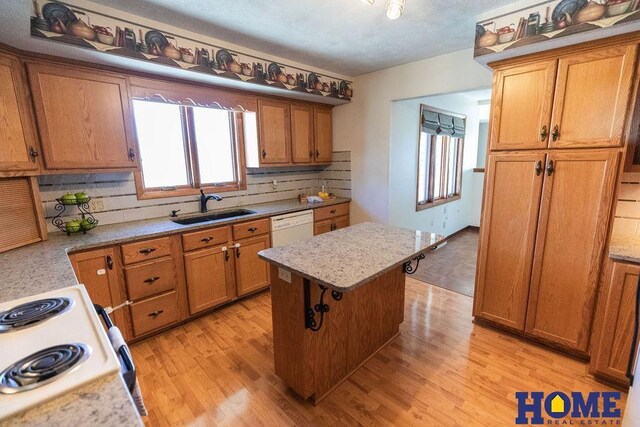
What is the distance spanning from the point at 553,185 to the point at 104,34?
3.15 metres

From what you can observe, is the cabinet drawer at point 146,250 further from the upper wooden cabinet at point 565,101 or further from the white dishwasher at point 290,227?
the upper wooden cabinet at point 565,101

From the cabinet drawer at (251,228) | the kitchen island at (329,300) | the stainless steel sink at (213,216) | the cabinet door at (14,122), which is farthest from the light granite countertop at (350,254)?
the cabinet door at (14,122)

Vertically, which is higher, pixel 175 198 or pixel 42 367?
pixel 175 198

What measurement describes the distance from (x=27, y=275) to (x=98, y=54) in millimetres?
1437

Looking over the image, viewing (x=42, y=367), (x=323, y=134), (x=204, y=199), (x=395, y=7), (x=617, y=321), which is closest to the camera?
(x=42, y=367)

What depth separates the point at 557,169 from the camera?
191 cm

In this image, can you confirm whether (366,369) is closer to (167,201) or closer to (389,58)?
(167,201)

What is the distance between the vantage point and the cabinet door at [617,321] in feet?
5.32

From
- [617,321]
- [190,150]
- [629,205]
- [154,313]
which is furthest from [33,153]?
[629,205]

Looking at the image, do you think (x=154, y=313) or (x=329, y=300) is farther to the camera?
(x=154, y=313)

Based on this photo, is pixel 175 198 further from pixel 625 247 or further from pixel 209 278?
pixel 625 247

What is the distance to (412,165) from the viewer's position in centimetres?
383

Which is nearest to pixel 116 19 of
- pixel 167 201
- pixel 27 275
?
pixel 167 201

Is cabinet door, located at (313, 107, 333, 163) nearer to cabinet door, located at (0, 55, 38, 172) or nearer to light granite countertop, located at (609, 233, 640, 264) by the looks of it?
cabinet door, located at (0, 55, 38, 172)
